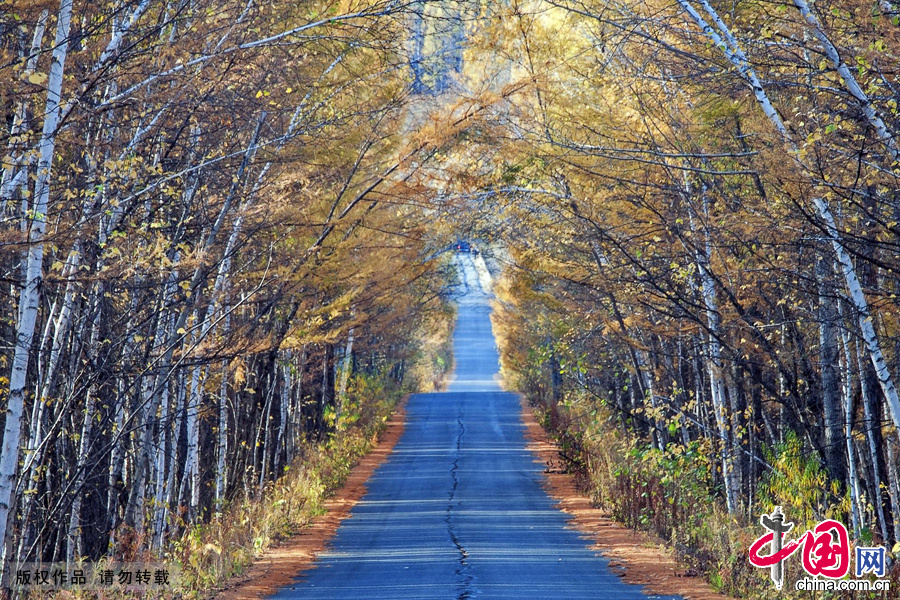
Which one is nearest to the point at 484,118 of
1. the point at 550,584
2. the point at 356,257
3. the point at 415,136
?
the point at 415,136

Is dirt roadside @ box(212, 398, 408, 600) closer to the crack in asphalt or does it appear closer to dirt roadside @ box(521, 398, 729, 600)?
the crack in asphalt

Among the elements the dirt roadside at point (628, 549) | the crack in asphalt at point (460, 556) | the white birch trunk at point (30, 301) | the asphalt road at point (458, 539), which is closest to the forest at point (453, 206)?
the white birch trunk at point (30, 301)

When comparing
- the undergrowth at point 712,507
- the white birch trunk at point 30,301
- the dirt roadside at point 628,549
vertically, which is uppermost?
the white birch trunk at point 30,301

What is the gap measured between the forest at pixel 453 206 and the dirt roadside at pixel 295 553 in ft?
1.11

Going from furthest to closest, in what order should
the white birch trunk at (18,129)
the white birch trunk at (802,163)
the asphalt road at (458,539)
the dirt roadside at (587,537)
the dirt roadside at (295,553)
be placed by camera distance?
1. the dirt roadside at (295,553)
2. the dirt roadside at (587,537)
3. the asphalt road at (458,539)
4. the white birch trunk at (802,163)
5. the white birch trunk at (18,129)

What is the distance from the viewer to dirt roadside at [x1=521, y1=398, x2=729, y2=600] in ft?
34.2

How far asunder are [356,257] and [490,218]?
93.7 inches

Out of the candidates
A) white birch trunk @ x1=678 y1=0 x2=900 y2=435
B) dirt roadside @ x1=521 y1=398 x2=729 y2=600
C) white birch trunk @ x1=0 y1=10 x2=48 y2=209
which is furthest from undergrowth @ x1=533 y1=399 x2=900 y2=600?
white birch trunk @ x1=0 y1=10 x2=48 y2=209

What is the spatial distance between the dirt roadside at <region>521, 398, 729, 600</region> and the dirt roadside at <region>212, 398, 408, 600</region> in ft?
13.1

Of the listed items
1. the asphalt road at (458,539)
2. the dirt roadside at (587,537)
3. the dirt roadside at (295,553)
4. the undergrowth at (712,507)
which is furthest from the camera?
the dirt roadside at (295,553)

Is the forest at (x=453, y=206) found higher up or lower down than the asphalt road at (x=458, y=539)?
higher up

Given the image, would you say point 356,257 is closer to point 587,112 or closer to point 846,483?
point 587,112

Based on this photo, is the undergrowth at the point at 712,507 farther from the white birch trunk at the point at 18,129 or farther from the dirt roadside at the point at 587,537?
the white birch trunk at the point at 18,129

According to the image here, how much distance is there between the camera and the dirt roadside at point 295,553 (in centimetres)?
1065
